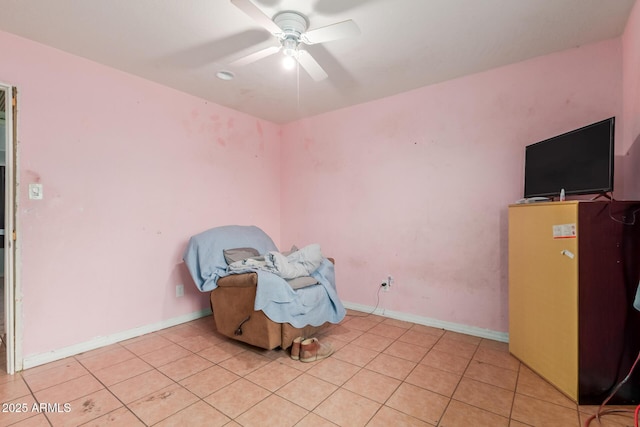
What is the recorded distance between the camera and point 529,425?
5.21 ft

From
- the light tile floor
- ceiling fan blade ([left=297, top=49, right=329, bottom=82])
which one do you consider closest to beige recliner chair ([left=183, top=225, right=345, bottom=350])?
the light tile floor

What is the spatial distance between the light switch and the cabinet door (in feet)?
11.6

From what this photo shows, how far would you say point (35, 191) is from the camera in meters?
2.22

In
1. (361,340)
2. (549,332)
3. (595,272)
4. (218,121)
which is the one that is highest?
(218,121)

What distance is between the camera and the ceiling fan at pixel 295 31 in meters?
1.64

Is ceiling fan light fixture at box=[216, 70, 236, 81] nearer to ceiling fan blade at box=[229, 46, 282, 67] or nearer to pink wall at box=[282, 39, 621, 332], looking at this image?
ceiling fan blade at box=[229, 46, 282, 67]

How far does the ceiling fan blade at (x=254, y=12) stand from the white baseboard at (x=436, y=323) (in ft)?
9.09

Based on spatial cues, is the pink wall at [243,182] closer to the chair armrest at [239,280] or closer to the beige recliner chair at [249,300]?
the beige recliner chair at [249,300]

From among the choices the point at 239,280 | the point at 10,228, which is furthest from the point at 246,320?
the point at 10,228

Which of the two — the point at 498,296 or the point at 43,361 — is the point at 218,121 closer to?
the point at 43,361

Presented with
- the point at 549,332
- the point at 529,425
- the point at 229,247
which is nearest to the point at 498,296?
the point at 549,332

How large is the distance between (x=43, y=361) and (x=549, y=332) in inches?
139

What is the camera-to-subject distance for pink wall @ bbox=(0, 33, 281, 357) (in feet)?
7.28

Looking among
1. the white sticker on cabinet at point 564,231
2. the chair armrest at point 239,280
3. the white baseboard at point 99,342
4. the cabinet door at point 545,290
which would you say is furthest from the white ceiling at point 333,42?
the white baseboard at point 99,342
